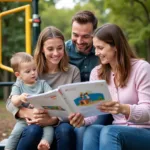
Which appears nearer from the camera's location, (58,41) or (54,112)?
(54,112)

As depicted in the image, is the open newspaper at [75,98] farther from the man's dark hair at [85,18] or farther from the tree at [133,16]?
the tree at [133,16]

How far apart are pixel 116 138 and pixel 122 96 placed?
337 millimetres

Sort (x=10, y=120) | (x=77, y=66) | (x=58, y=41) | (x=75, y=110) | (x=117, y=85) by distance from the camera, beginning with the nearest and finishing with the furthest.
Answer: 1. (x=75, y=110)
2. (x=117, y=85)
3. (x=58, y=41)
4. (x=77, y=66)
5. (x=10, y=120)

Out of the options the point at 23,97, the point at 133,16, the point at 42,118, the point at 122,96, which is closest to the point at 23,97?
the point at 23,97

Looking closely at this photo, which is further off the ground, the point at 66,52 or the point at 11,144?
the point at 66,52

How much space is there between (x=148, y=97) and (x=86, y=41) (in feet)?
Result: 2.61

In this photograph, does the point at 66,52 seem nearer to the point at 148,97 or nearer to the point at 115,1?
the point at 148,97

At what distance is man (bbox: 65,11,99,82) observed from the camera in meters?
3.17

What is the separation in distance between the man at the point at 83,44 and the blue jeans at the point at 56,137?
59 centimetres

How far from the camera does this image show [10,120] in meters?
8.84

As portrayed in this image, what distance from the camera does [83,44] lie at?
3199 mm

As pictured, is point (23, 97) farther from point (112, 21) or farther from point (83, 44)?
point (112, 21)

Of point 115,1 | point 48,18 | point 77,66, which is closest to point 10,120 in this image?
point 77,66

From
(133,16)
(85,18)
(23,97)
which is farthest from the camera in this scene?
(133,16)
